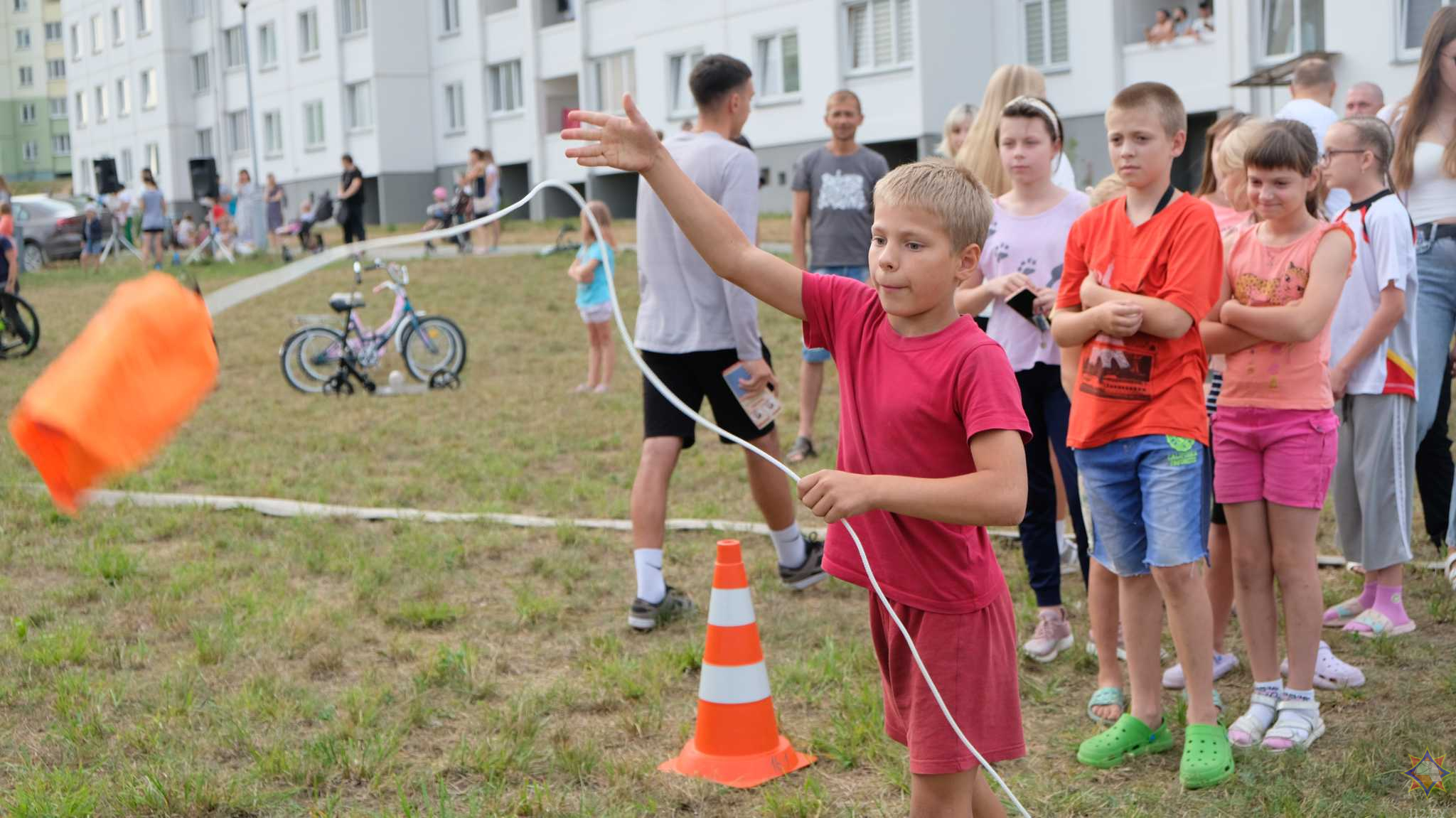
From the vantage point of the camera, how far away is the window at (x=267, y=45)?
50625 mm

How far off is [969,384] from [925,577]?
480mm

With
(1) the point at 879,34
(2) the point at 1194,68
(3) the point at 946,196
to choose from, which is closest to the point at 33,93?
(1) the point at 879,34

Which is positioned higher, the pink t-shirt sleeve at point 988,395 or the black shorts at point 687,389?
the pink t-shirt sleeve at point 988,395

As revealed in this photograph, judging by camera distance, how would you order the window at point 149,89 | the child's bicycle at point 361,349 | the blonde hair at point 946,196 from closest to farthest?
1. the blonde hair at point 946,196
2. the child's bicycle at point 361,349
3. the window at point 149,89

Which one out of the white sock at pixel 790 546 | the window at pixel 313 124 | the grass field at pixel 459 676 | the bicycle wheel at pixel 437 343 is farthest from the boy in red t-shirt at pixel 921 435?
the window at pixel 313 124

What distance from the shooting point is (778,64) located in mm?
32031

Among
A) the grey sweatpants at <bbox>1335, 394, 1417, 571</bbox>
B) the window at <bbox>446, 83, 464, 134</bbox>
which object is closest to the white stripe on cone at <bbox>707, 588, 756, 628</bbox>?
the grey sweatpants at <bbox>1335, 394, 1417, 571</bbox>

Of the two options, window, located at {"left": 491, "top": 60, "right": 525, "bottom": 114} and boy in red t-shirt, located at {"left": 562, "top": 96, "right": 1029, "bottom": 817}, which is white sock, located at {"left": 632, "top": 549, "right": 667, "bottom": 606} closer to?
boy in red t-shirt, located at {"left": 562, "top": 96, "right": 1029, "bottom": 817}

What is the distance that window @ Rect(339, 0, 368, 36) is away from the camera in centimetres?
4519

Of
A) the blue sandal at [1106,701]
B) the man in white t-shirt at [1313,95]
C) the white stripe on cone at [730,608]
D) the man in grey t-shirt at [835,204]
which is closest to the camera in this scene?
the white stripe on cone at [730,608]

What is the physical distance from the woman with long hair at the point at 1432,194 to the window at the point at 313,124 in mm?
46494

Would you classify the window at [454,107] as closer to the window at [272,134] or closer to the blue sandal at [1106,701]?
the window at [272,134]

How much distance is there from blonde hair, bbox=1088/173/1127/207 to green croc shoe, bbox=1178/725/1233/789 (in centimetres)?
181

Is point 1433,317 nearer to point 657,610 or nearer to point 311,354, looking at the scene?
point 657,610
